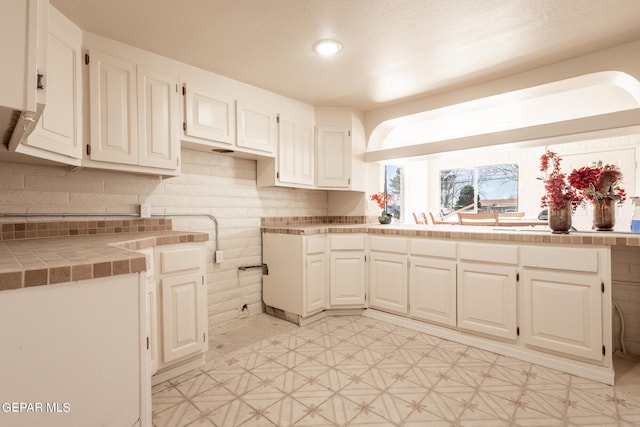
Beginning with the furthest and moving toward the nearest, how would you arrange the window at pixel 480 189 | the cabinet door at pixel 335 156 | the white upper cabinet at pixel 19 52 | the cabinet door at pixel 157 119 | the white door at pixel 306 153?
the window at pixel 480 189
the cabinet door at pixel 335 156
the white door at pixel 306 153
the cabinet door at pixel 157 119
the white upper cabinet at pixel 19 52

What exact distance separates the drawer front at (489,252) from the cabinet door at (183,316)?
77.2 inches

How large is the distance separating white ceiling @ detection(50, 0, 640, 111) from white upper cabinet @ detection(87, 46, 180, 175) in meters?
0.20

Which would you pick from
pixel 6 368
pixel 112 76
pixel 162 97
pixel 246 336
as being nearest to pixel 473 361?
pixel 246 336

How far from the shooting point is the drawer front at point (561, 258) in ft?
6.28

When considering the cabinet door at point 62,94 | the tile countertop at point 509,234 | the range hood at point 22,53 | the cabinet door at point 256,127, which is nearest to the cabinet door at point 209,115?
the cabinet door at point 256,127

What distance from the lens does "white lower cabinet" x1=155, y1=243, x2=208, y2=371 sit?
187 centimetres

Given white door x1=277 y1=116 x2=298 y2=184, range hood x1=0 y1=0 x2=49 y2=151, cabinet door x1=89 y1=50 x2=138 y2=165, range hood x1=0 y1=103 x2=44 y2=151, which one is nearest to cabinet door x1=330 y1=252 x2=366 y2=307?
white door x1=277 y1=116 x2=298 y2=184

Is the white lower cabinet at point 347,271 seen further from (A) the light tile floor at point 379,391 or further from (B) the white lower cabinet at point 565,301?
(B) the white lower cabinet at point 565,301

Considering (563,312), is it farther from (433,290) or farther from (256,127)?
(256,127)

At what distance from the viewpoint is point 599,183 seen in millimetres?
2201

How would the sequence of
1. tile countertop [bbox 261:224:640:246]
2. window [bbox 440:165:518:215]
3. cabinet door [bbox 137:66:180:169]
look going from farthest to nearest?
window [bbox 440:165:518:215]
cabinet door [bbox 137:66:180:169]
tile countertop [bbox 261:224:640:246]

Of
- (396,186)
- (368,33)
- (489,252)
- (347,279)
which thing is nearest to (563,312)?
(489,252)

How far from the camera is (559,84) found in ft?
7.93

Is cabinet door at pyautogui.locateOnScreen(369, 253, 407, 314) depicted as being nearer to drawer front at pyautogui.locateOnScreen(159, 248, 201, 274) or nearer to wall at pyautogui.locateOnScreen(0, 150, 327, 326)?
wall at pyautogui.locateOnScreen(0, 150, 327, 326)
